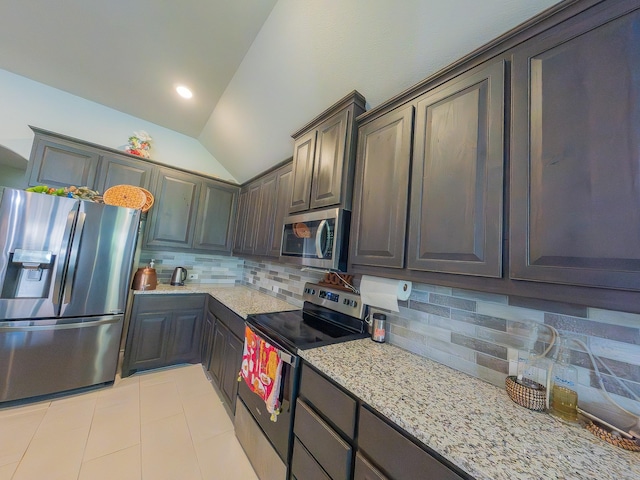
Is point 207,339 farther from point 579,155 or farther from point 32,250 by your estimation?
point 579,155

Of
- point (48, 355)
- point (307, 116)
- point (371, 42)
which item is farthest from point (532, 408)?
point (48, 355)

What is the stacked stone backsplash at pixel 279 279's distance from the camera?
93.8 inches

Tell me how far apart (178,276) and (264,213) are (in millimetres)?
1459

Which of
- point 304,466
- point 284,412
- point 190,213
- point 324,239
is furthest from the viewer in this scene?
point 190,213

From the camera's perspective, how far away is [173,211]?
2.98 metres

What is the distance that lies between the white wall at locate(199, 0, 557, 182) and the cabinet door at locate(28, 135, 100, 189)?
5.42 ft

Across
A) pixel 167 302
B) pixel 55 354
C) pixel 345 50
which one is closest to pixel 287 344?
pixel 345 50

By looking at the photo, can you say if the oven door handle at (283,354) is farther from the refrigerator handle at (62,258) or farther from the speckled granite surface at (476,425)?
the refrigerator handle at (62,258)

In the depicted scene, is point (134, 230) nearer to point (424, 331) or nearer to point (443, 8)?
point (424, 331)

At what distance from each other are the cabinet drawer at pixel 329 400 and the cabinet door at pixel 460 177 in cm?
65

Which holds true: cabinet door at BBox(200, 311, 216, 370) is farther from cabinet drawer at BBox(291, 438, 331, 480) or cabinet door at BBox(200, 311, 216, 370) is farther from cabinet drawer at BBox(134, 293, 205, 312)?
cabinet drawer at BBox(291, 438, 331, 480)

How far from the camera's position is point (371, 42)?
4.42 ft

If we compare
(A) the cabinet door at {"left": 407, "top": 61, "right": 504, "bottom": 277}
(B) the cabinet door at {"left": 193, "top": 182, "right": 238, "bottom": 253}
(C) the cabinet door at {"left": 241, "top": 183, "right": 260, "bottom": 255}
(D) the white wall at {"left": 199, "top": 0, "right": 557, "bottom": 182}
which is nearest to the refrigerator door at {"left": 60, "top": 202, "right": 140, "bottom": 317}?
(B) the cabinet door at {"left": 193, "top": 182, "right": 238, "bottom": 253}

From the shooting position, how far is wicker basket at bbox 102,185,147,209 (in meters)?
2.49
